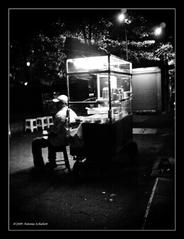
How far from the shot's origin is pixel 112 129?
707cm

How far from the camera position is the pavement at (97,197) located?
15.7ft

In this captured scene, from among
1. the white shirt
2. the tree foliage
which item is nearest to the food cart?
the white shirt

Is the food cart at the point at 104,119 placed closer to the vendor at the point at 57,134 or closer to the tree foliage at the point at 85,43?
the vendor at the point at 57,134

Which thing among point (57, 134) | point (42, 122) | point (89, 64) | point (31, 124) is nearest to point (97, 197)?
point (57, 134)

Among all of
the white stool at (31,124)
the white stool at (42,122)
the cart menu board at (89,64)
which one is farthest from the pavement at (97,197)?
the white stool at (42,122)

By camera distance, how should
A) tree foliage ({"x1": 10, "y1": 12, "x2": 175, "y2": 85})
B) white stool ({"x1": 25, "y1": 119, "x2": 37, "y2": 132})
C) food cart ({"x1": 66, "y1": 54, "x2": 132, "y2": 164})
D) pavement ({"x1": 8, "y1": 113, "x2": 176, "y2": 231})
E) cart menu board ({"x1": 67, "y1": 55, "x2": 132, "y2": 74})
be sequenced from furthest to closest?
tree foliage ({"x1": 10, "y1": 12, "x2": 175, "y2": 85}) < white stool ({"x1": 25, "y1": 119, "x2": 37, "y2": 132}) < cart menu board ({"x1": 67, "y1": 55, "x2": 132, "y2": 74}) < food cart ({"x1": 66, "y1": 54, "x2": 132, "y2": 164}) < pavement ({"x1": 8, "y1": 113, "x2": 176, "y2": 231})

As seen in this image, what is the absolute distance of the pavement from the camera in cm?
479

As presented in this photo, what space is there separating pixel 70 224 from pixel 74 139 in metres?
2.75

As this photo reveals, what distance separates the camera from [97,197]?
19.3 feet

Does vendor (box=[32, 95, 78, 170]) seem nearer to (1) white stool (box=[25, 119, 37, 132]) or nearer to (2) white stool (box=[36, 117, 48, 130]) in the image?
(1) white stool (box=[25, 119, 37, 132])

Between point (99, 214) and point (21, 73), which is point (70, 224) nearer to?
point (99, 214)

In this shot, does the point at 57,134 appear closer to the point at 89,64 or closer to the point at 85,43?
the point at 89,64

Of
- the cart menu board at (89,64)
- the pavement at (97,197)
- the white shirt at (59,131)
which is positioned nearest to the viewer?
the pavement at (97,197)

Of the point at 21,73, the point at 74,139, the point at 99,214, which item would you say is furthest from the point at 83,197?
the point at 21,73
